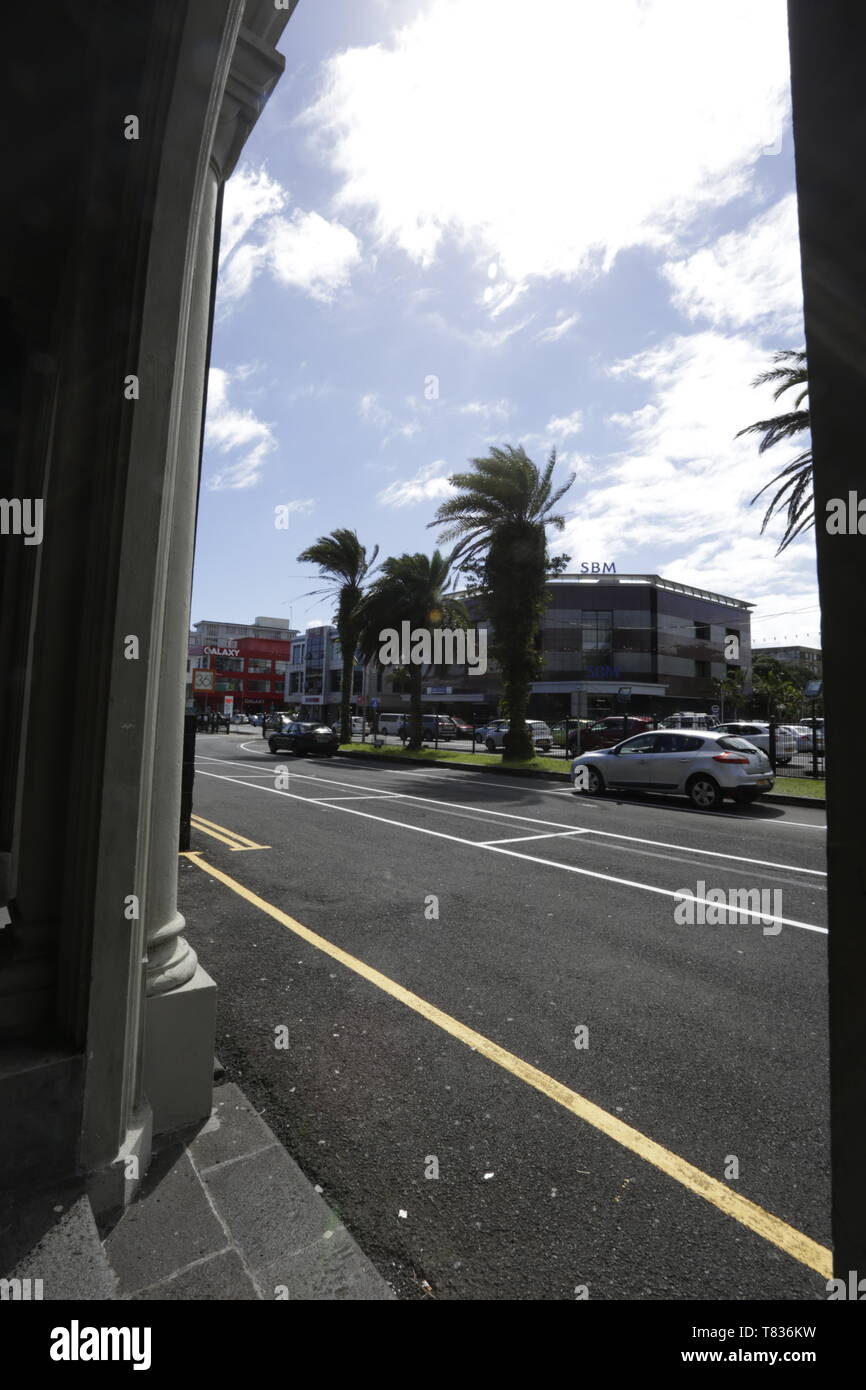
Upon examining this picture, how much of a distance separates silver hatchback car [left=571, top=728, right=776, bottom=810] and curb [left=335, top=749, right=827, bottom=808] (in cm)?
113

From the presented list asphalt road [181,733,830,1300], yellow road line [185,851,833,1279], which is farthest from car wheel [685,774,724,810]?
yellow road line [185,851,833,1279]

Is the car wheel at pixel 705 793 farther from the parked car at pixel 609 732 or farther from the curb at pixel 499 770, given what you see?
the parked car at pixel 609 732

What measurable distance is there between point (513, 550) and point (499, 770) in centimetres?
714

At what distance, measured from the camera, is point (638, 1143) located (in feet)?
8.11

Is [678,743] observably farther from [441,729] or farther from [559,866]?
[441,729]

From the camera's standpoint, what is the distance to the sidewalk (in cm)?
173

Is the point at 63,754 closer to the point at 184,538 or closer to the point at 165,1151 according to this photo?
the point at 184,538

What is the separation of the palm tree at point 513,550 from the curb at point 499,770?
1.64 m

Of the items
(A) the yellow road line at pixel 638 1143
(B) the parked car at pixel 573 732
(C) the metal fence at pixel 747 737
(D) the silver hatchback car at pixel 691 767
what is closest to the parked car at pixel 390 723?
(C) the metal fence at pixel 747 737

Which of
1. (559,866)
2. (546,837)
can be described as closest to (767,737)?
(546,837)

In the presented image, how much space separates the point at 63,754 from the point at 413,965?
9.02ft

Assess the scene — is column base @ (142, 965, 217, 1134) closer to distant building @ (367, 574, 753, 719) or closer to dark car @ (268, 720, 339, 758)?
dark car @ (268, 720, 339, 758)
